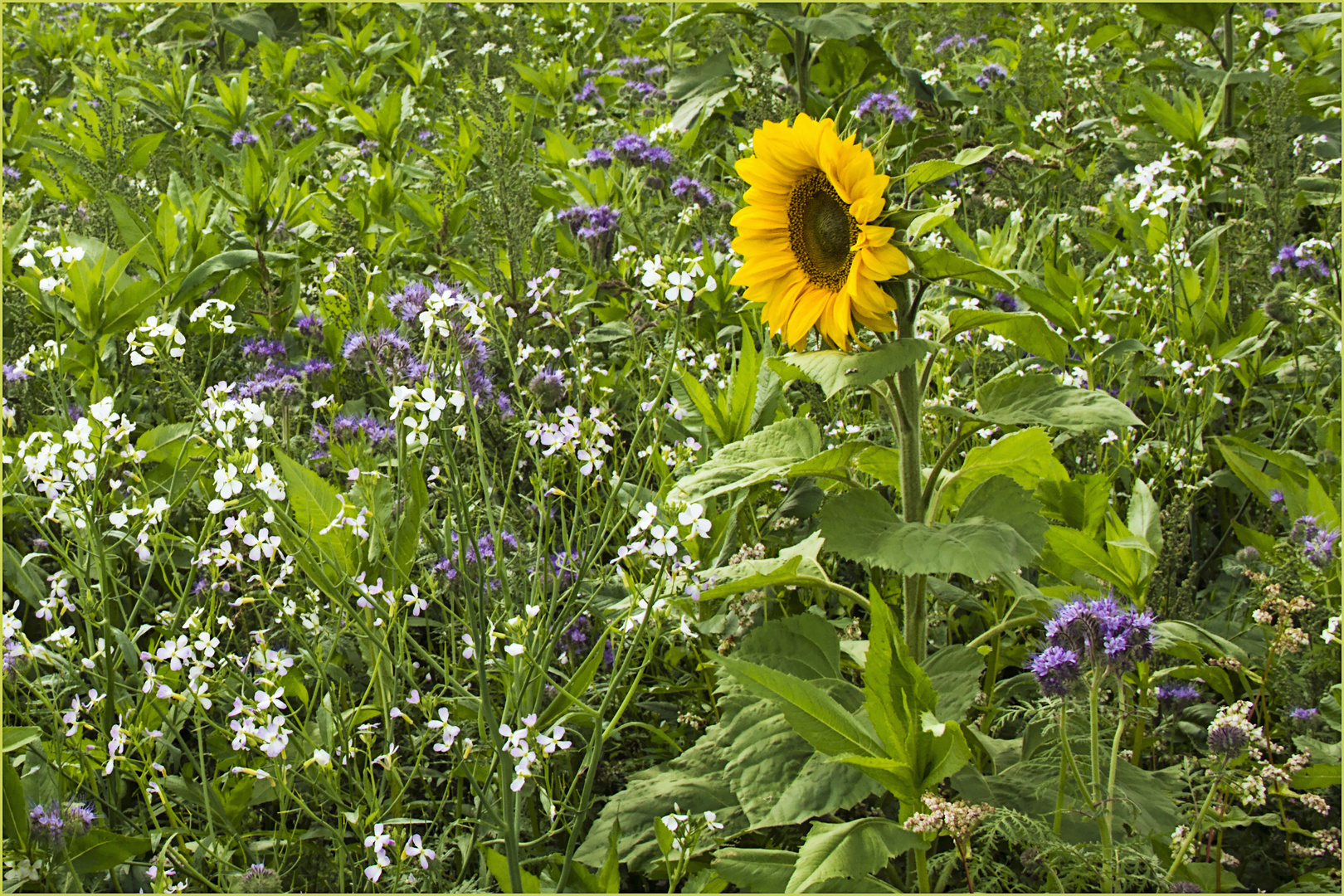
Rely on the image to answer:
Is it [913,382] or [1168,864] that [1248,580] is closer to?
[1168,864]

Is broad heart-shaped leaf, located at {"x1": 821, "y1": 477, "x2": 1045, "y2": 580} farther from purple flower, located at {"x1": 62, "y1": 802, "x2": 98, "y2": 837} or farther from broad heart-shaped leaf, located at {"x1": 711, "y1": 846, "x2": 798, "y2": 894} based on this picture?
purple flower, located at {"x1": 62, "y1": 802, "x2": 98, "y2": 837}

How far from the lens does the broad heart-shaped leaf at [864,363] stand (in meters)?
1.36

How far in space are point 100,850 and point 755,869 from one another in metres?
1.04

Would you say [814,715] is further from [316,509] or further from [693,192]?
[693,192]

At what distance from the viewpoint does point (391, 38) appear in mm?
6516

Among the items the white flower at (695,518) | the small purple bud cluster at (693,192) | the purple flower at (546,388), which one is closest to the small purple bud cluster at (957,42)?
the small purple bud cluster at (693,192)

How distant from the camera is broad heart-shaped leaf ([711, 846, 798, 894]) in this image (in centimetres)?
151

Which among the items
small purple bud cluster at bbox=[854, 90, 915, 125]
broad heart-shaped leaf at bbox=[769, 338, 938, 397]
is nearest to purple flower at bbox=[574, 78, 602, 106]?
small purple bud cluster at bbox=[854, 90, 915, 125]

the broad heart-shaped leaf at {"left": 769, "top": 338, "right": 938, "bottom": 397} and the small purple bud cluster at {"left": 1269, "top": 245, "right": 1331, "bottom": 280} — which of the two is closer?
the broad heart-shaped leaf at {"left": 769, "top": 338, "right": 938, "bottom": 397}

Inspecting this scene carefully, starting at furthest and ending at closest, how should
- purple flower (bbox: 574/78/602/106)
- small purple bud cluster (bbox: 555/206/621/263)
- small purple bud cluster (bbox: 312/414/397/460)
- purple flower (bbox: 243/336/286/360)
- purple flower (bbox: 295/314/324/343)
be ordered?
purple flower (bbox: 574/78/602/106), small purple bud cluster (bbox: 555/206/621/263), purple flower (bbox: 295/314/324/343), purple flower (bbox: 243/336/286/360), small purple bud cluster (bbox: 312/414/397/460)

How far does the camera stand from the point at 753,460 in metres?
1.65

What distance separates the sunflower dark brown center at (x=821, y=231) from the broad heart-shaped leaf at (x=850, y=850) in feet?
2.49

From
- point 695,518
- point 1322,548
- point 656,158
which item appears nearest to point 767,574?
point 695,518

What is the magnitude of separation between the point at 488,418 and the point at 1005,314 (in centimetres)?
119
